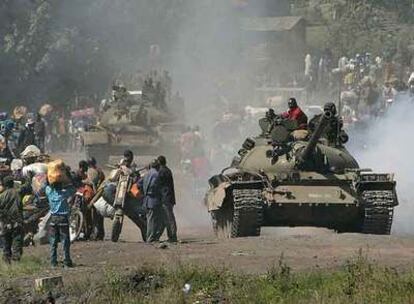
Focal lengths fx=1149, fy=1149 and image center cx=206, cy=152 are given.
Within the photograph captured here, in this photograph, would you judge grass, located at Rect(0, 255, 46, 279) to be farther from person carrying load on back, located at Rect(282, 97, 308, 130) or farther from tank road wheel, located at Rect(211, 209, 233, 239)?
person carrying load on back, located at Rect(282, 97, 308, 130)

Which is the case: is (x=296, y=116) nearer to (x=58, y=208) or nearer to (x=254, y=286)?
(x=58, y=208)

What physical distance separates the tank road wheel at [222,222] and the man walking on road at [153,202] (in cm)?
131

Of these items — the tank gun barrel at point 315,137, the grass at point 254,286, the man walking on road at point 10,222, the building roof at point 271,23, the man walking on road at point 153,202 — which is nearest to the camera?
the grass at point 254,286

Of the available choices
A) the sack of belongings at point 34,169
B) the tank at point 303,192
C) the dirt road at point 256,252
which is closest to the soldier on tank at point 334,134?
the tank at point 303,192

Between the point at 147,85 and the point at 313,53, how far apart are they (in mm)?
22024

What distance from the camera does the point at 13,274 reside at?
51.9ft

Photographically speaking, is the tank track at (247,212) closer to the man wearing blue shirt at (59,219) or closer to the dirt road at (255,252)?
the dirt road at (255,252)

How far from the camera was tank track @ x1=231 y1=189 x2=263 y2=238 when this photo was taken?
18.9 meters

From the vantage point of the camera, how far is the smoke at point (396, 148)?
29.3 meters

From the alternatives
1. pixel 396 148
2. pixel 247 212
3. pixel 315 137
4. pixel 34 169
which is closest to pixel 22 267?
pixel 247 212

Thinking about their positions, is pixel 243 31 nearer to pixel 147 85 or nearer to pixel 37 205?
pixel 147 85

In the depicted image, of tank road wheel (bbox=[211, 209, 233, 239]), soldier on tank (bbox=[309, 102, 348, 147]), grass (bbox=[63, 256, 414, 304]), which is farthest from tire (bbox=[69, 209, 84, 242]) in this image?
soldier on tank (bbox=[309, 102, 348, 147])

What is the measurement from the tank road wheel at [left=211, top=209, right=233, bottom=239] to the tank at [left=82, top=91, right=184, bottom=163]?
43.8 ft

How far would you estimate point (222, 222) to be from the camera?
2041cm
